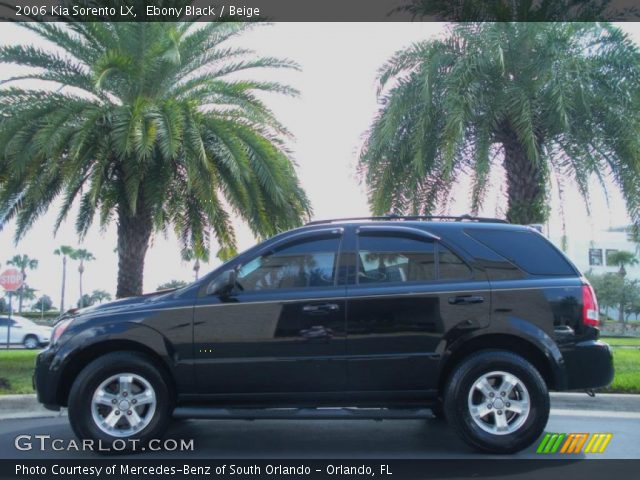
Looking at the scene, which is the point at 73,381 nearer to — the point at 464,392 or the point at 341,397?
the point at 341,397

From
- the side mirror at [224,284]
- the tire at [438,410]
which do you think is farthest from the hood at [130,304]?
the tire at [438,410]

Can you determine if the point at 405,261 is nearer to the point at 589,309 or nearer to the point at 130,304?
the point at 589,309

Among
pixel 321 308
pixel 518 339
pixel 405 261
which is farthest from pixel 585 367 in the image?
pixel 321 308

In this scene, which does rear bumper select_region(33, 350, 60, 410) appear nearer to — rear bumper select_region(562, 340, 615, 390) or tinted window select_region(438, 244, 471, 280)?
tinted window select_region(438, 244, 471, 280)

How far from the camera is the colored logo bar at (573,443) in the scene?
638cm

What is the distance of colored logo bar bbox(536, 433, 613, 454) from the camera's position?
638cm

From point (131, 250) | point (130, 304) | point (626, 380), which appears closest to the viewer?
point (130, 304)

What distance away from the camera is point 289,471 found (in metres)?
5.61

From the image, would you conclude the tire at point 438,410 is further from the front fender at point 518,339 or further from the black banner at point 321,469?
the black banner at point 321,469

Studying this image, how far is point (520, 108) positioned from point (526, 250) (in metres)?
5.87

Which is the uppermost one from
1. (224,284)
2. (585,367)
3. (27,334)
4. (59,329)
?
(224,284)

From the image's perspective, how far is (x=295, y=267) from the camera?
6.38 meters

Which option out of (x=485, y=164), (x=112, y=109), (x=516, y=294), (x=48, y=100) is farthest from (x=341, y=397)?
(x=48, y=100)

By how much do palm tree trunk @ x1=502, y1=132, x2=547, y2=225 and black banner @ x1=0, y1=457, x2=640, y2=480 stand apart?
6983 mm
